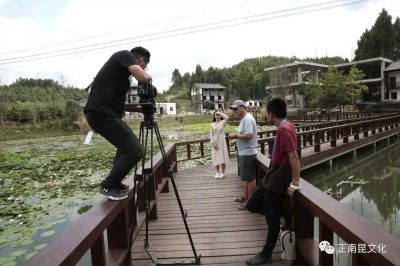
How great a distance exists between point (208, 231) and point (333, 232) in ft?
6.03

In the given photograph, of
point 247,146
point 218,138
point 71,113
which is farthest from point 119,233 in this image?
point 71,113

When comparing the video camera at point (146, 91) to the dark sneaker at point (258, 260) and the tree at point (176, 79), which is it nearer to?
the dark sneaker at point (258, 260)

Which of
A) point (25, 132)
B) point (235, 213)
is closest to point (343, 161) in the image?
point (235, 213)

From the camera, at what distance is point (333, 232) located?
212 centimetres

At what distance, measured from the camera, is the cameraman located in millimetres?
2377

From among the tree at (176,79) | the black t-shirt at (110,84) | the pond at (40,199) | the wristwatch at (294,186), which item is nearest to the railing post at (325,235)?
the wristwatch at (294,186)

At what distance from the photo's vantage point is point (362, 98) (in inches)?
1615

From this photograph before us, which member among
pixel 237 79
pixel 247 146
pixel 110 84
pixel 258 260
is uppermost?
pixel 237 79

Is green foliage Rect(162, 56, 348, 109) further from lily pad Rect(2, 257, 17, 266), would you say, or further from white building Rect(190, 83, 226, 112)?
lily pad Rect(2, 257, 17, 266)

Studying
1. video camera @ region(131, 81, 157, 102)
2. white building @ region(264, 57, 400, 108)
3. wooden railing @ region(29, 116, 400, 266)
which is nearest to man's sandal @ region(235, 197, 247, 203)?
wooden railing @ region(29, 116, 400, 266)

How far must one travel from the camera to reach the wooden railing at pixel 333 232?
1424mm

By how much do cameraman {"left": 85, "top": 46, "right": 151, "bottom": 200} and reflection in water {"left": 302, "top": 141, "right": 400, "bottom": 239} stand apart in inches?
159

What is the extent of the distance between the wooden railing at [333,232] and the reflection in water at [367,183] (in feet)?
9.18

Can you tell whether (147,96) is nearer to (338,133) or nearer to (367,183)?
(367,183)
